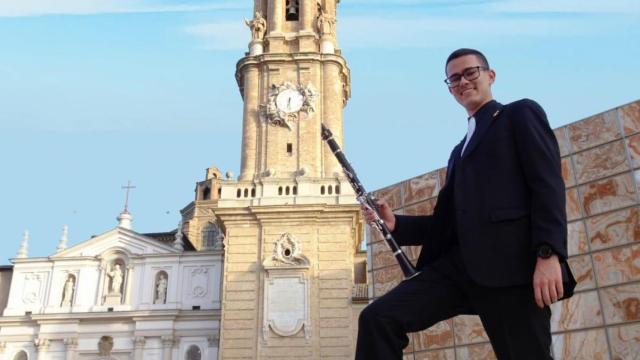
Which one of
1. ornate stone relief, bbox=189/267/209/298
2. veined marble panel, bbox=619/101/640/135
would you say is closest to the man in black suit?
veined marble panel, bbox=619/101/640/135

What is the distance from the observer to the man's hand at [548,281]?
10.3ft

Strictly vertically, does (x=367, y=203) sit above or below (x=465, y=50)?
below

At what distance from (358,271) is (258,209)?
22.2 feet

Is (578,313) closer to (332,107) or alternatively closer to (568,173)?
(568,173)

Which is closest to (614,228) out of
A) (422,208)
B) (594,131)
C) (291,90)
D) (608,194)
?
(608,194)

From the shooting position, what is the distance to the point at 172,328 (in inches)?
1098

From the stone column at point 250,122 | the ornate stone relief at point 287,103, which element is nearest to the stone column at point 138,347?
the stone column at point 250,122

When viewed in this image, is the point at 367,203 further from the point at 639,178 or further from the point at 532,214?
the point at 639,178

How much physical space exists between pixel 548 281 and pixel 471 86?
4.15 feet

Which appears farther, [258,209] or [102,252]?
[102,252]

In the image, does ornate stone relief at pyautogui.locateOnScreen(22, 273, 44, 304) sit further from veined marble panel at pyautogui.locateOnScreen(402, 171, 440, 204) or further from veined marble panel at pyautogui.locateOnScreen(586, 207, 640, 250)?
veined marble panel at pyautogui.locateOnScreen(586, 207, 640, 250)

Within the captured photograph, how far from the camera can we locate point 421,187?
8758 millimetres

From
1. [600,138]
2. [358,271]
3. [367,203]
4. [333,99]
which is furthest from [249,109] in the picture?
[367,203]

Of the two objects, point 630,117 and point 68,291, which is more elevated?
point 68,291
